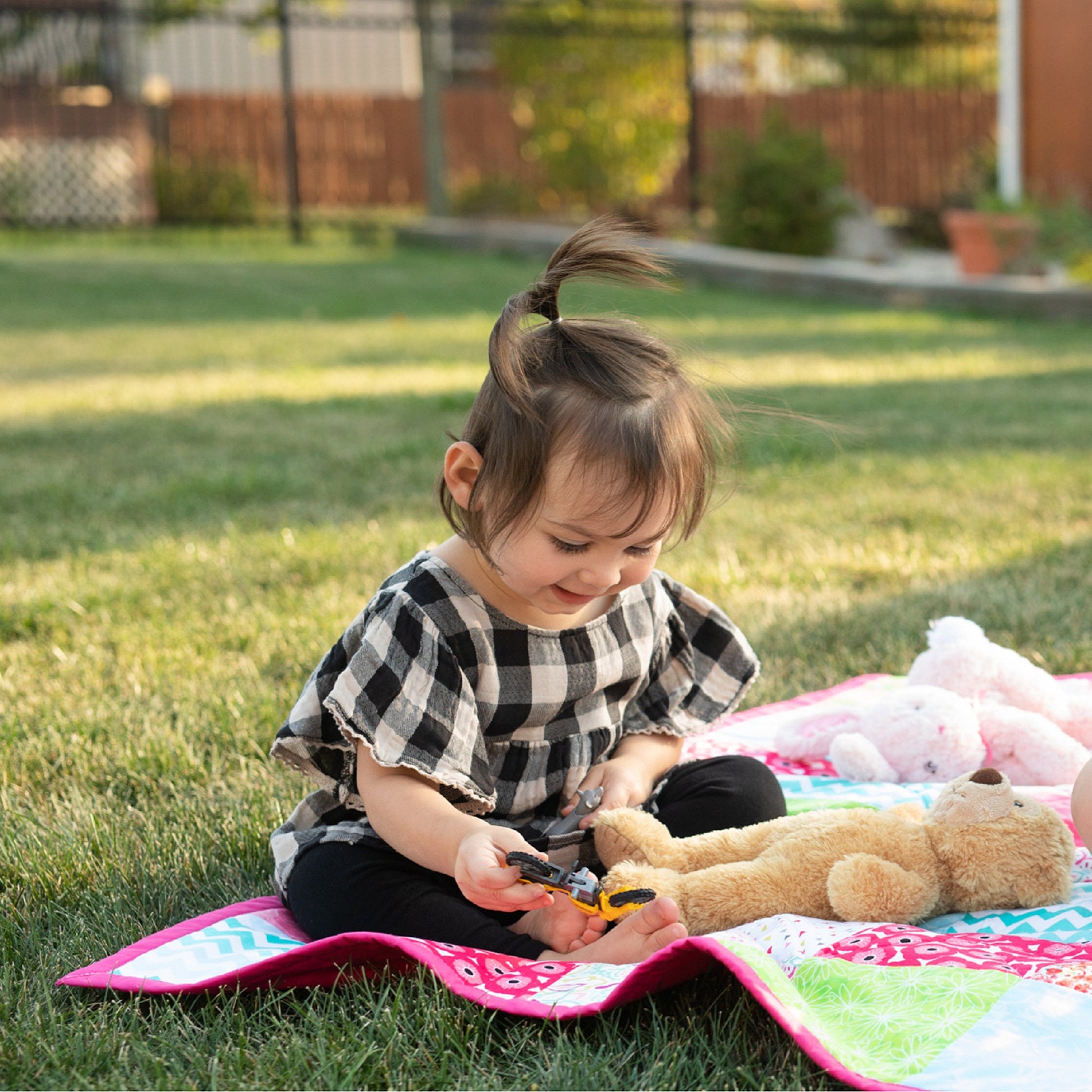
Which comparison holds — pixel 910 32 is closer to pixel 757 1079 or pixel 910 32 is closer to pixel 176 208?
pixel 176 208

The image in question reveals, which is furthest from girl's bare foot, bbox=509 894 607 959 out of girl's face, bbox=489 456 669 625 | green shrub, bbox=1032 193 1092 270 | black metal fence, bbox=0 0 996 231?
black metal fence, bbox=0 0 996 231

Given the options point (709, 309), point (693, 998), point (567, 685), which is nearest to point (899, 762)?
point (567, 685)

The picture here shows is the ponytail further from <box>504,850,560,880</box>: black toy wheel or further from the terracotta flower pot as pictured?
the terracotta flower pot

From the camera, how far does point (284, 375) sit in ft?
24.5

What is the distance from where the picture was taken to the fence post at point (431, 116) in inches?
629

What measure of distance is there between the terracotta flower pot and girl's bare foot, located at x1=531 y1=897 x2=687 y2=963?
9.89m

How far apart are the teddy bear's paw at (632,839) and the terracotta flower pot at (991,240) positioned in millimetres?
9643

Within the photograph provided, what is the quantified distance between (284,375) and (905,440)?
11.2 ft

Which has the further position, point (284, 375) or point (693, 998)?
point (284, 375)

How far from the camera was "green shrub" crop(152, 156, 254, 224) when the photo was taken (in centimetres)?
1755

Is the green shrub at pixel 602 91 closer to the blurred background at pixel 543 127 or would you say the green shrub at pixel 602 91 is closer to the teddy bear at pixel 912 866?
the blurred background at pixel 543 127

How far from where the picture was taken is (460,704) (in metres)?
2.00

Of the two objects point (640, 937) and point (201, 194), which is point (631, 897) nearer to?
point (640, 937)

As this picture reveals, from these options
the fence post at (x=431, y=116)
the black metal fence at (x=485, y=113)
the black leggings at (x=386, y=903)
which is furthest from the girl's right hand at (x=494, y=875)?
the fence post at (x=431, y=116)
